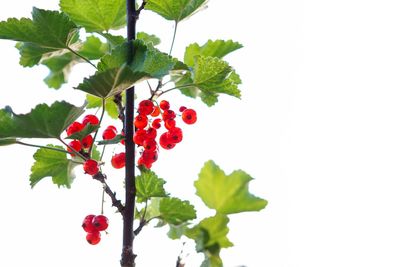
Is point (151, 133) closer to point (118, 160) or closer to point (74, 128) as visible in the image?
point (118, 160)

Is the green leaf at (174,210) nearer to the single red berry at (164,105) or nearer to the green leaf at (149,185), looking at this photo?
the green leaf at (149,185)

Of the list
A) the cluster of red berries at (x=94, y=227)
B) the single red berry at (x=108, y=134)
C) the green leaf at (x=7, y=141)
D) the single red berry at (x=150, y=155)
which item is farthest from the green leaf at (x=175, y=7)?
the cluster of red berries at (x=94, y=227)

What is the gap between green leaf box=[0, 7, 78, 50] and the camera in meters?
1.95

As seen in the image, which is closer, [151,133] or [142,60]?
[142,60]

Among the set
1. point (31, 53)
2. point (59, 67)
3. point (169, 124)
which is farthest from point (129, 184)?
point (59, 67)

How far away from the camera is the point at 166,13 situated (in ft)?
7.41

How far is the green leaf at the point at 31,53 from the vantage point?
213 centimetres

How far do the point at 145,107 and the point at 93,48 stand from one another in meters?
0.59

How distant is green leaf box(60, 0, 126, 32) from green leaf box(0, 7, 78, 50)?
0.64 feet

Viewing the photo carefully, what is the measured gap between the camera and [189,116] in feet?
7.67

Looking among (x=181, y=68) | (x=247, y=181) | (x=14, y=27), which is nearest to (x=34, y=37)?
(x=14, y=27)

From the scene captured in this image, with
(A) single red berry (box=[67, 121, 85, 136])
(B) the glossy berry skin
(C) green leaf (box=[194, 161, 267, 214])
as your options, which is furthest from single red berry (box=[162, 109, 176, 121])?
(C) green leaf (box=[194, 161, 267, 214])

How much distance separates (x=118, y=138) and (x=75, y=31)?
59 centimetres

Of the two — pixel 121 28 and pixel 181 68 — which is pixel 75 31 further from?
pixel 181 68
